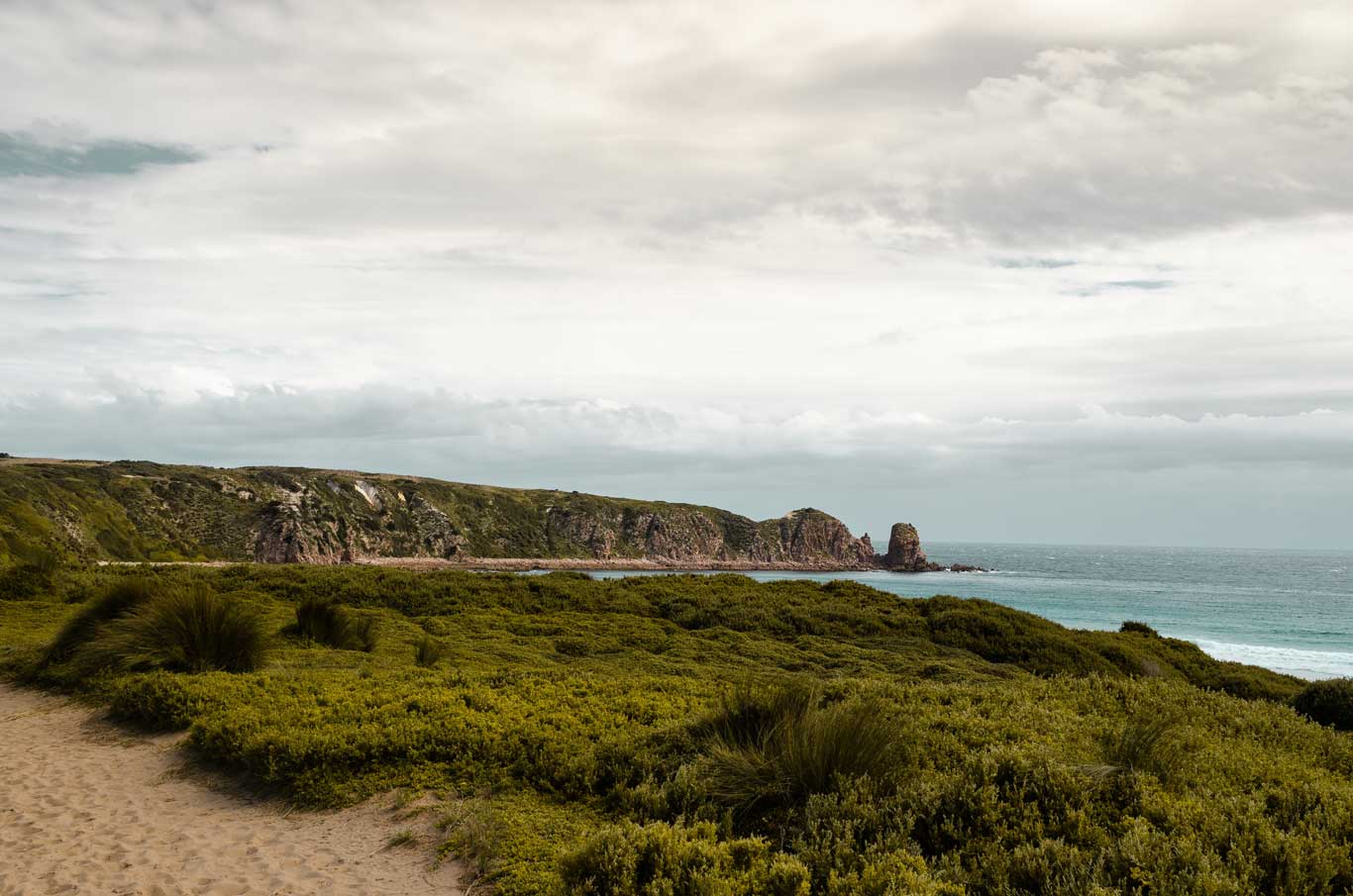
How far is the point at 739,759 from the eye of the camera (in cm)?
724

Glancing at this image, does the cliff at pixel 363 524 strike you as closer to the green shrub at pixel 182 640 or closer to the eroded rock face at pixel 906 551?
the eroded rock face at pixel 906 551

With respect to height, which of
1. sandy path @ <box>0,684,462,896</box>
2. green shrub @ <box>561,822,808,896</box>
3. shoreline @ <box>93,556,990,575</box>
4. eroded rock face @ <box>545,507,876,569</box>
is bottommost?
shoreline @ <box>93,556,990,575</box>

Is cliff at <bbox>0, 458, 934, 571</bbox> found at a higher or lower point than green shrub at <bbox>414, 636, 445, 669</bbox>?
lower

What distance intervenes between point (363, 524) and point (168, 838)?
351ft

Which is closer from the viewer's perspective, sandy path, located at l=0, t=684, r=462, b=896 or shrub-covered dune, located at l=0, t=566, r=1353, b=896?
shrub-covered dune, located at l=0, t=566, r=1353, b=896

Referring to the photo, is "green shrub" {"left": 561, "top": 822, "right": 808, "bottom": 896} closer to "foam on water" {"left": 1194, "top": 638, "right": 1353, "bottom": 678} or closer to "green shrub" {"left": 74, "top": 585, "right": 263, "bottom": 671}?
"green shrub" {"left": 74, "top": 585, "right": 263, "bottom": 671}

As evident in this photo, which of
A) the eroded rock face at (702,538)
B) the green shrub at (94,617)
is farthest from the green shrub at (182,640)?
the eroded rock face at (702,538)

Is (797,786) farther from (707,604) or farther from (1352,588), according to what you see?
(1352,588)

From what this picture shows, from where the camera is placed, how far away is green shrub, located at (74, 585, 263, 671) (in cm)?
1311

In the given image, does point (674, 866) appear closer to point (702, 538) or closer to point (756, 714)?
point (756, 714)

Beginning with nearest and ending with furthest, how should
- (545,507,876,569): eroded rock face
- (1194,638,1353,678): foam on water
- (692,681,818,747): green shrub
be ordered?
(692,681,818,747): green shrub < (1194,638,1353,678): foam on water < (545,507,876,569): eroded rock face

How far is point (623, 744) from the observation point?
867cm

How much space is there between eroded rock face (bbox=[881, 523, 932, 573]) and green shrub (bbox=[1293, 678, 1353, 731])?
455ft

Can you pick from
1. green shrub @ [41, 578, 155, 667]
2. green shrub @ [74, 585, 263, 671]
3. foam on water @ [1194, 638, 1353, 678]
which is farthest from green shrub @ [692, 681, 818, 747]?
foam on water @ [1194, 638, 1353, 678]
